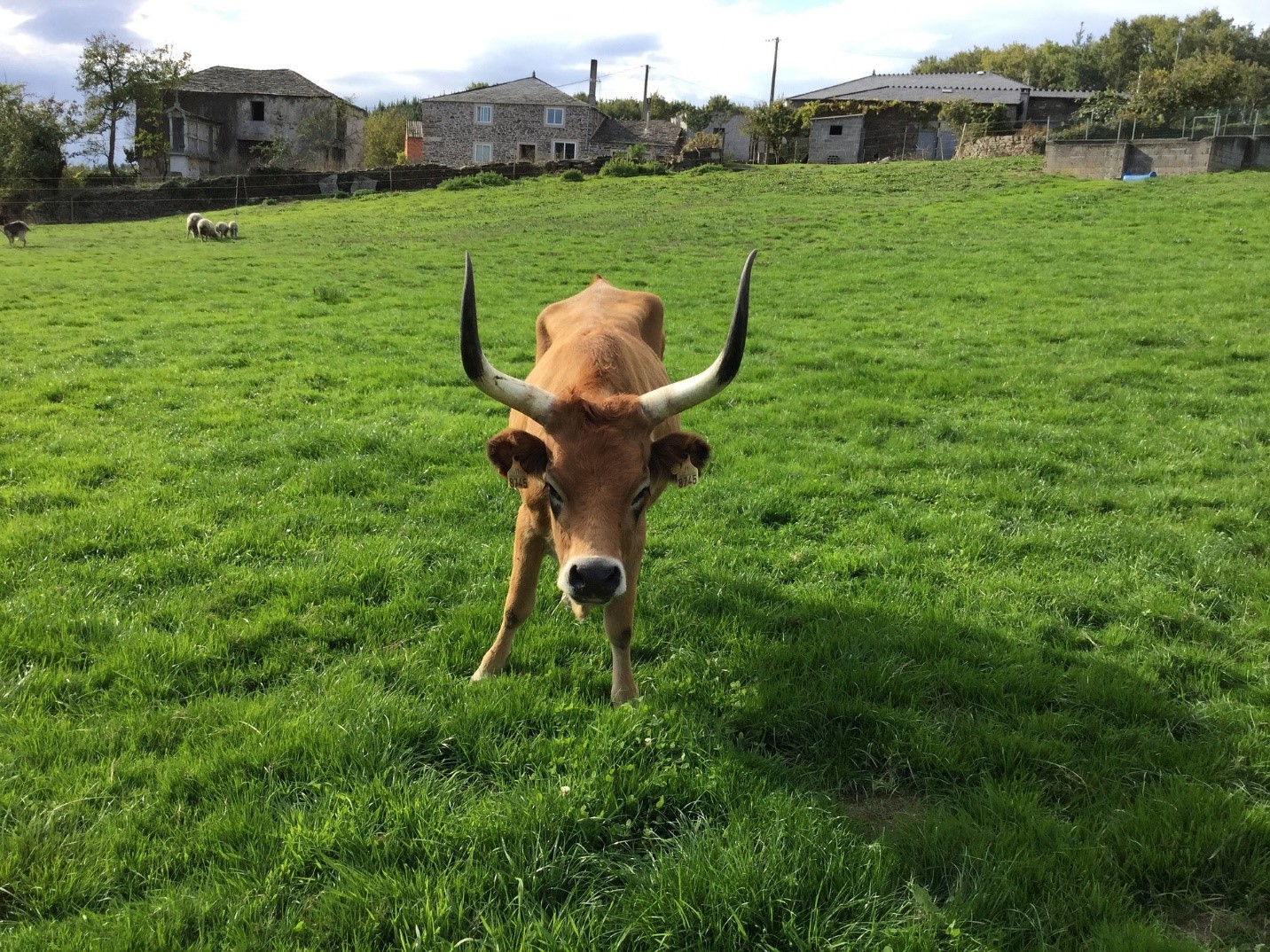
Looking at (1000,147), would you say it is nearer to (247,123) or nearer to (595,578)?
(595,578)

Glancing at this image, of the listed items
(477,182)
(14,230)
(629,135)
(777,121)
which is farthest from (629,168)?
(14,230)

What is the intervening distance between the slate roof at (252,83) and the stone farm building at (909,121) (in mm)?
41244

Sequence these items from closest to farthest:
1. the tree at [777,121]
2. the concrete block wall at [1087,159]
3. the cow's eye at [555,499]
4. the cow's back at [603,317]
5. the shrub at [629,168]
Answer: the cow's eye at [555,499], the cow's back at [603,317], the concrete block wall at [1087,159], the shrub at [629,168], the tree at [777,121]

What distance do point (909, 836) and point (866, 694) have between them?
3.51ft

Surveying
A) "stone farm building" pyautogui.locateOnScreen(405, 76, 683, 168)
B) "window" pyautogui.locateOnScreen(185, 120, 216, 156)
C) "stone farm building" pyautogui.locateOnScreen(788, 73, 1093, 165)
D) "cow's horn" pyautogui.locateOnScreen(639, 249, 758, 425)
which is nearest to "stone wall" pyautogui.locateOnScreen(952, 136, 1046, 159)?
"stone farm building" pyautogui.locateOnScreen(788, 73, 1093, 165)

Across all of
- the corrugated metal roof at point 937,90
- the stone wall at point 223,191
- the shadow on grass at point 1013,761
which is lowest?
the shadow on grass at point 1013,761

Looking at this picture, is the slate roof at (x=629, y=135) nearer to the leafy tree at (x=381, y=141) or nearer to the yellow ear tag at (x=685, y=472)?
the leafy tree at (x=381, y=141)

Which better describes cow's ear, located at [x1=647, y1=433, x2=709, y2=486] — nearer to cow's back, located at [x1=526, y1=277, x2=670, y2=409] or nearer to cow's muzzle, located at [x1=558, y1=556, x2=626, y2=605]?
cow's back, located at [x1=526, y1=277, x2=670, y2=409]

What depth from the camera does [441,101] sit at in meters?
62.7

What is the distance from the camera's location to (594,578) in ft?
11.4

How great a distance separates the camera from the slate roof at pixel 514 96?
2475 inches

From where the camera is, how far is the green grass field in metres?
2.86

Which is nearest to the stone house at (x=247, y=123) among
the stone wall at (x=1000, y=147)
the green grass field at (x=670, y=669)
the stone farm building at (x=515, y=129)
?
the stone farm building at (x=515, y=129)

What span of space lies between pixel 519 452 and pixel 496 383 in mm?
401
